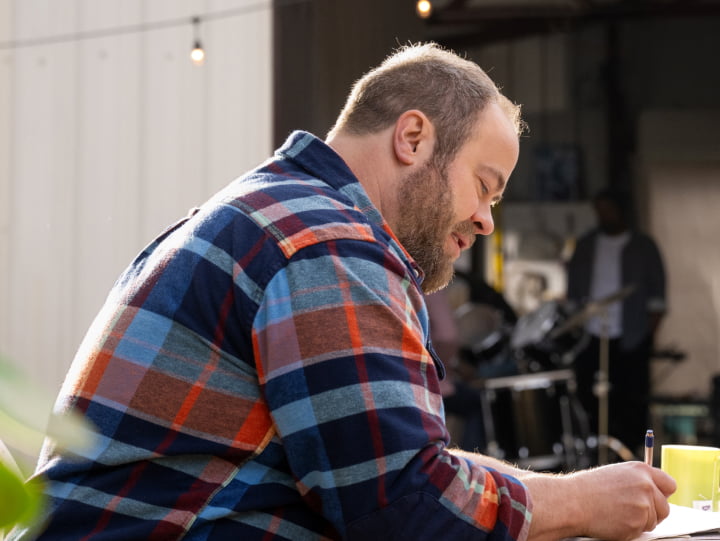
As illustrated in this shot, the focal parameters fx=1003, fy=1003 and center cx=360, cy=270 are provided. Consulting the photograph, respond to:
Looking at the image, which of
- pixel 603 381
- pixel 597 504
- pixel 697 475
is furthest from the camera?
pixel 603 381

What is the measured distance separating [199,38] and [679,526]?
313 centimetres

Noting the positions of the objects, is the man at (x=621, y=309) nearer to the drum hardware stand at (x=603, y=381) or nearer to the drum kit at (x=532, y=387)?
the drum hardware stand at (x=603, y=381)

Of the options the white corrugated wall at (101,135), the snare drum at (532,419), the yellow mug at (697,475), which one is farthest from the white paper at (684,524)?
the snare drum at (532,419)

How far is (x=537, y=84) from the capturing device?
20.9 feet

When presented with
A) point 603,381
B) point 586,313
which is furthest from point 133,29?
point 603,381

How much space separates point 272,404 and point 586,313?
4847mm

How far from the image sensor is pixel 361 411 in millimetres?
961

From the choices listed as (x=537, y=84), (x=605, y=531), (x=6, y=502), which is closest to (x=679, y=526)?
(x=605, y=531)

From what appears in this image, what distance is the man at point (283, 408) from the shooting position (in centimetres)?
96

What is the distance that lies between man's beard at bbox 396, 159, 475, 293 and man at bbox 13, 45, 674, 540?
0.20 m

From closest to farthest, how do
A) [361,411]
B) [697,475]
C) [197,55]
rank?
[361,411], [697,475], [197,55]

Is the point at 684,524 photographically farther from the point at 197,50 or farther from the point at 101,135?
the point at 101,135

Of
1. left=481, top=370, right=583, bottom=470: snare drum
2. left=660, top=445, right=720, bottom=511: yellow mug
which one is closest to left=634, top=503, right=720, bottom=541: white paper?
left=660, top=445, right=720, bottom=511: yellow mug

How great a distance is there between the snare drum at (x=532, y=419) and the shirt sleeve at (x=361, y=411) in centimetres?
446
